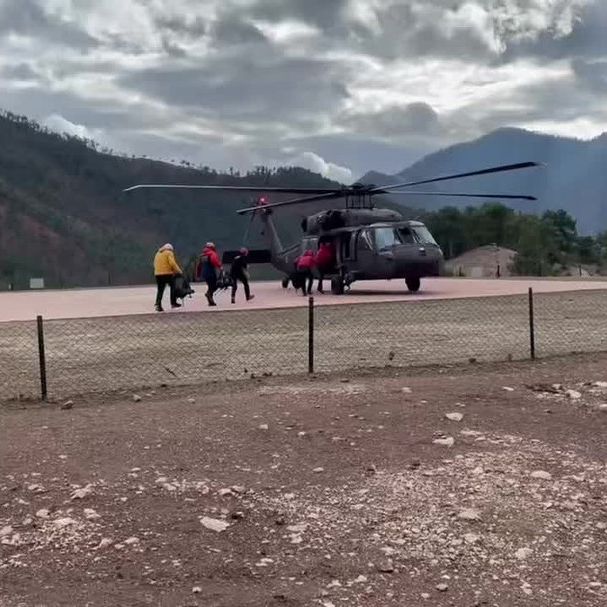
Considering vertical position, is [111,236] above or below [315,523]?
above

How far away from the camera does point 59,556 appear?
3.67 meters

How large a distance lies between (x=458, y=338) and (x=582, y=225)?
623 feet

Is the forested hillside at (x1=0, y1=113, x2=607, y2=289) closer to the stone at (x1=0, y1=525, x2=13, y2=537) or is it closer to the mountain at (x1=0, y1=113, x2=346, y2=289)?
the mountain at (x1=0, y1=113, x2=346, y2=289)

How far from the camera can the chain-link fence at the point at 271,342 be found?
339 inches

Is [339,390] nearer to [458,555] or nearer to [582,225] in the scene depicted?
[458,555]

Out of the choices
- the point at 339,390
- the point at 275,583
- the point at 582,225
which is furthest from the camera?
the point at 582,225

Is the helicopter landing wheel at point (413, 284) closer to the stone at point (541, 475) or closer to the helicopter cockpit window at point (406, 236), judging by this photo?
the helicopter cockpit window at point (406, 236)

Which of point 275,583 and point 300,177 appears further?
point 300,177

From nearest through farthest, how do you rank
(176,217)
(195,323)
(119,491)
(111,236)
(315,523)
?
(315,523), (119,491), (195,323), (111,236), (176,217)

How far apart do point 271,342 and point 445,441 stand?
637cm

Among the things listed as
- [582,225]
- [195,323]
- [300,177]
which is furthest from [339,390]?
[582,225]

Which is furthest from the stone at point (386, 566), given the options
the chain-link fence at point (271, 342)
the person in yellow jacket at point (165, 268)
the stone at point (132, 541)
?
the person in yellow jacket at point (165, 268)

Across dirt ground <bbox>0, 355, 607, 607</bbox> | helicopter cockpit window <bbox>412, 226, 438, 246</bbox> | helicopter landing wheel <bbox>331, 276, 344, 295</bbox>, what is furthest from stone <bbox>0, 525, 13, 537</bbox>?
helicopter landing wheel <bbox>331, 276, 344, 295</bbox>

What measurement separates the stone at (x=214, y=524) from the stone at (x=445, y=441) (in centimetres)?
182
